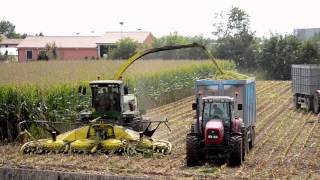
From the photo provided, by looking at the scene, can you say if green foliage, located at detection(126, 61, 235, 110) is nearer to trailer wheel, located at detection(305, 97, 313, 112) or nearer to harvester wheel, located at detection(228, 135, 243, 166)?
trailer wheel, located at detection(305, 97, 313, 112)

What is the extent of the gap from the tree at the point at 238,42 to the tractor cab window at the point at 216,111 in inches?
1748

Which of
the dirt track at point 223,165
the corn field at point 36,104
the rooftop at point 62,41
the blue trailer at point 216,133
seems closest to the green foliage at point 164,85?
the corn field at point 36,104

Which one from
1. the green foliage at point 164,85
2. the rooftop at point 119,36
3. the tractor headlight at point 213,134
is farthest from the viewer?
the rooftop at point 119,36

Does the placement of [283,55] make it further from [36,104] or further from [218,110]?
[218,110]

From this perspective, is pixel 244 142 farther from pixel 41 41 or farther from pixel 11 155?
pixel 41 41

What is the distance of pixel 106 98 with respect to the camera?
17531 mm

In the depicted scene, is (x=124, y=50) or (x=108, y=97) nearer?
(x=108, y=97)

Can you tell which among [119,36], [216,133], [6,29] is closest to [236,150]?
[216,133]

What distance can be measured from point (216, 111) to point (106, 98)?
4.27m

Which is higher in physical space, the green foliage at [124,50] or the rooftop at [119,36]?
the rooftop at [119,36]

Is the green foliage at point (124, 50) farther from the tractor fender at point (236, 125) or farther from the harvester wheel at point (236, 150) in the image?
the harvester wheel at point (236, 150)

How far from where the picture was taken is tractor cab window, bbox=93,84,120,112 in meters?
17.5

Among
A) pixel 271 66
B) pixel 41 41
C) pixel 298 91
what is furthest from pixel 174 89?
pixel 41 41

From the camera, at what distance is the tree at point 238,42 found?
194 ft
